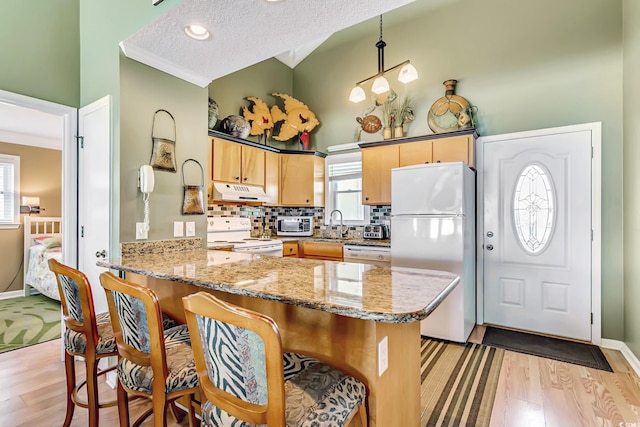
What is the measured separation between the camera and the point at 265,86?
15.1 ft

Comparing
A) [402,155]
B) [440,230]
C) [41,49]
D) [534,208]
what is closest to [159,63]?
Answer: [41,49]

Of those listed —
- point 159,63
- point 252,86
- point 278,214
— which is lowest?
point 278,214

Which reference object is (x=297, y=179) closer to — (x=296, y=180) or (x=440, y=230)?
(x=296, y=180)

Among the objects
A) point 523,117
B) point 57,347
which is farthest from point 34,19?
point 523,117

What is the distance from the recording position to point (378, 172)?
387 centimetres

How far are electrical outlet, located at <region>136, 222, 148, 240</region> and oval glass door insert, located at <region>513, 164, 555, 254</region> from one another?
342 centimetres

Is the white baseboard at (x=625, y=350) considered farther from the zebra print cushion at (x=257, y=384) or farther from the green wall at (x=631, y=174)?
the zebra print cushion at (x=257, y=384)

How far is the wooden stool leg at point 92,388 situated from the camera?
153 cm

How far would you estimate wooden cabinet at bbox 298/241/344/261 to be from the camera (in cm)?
392

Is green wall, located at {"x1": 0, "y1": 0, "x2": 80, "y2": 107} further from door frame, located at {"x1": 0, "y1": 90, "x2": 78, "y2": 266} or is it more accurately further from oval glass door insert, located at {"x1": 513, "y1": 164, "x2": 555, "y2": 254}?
oval glass door insert, located at {"x1": 513, "y1": 164, "x2": 555, "y2": 254}

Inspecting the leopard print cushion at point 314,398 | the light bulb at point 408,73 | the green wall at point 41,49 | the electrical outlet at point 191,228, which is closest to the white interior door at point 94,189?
the green wall at point 41,49

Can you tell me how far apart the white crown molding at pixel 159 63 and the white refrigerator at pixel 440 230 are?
6.63 feet

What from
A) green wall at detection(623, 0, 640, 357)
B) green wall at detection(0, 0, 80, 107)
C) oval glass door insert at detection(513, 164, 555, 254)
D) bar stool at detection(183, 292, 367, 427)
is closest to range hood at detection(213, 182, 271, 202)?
green wall at detection(0, 0, 80, 107)

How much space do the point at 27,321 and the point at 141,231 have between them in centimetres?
272
